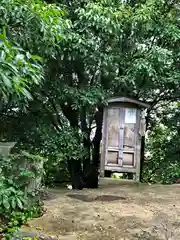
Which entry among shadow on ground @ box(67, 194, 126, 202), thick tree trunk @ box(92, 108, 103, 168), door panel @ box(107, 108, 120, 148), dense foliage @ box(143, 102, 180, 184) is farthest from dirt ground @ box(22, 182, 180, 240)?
thick tree trunk @ box(92, 108, 103, 168)

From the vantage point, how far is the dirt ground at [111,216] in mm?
3354

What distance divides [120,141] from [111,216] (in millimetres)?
2727

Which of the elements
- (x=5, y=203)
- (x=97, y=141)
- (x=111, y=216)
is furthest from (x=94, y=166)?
(x=5, y=203)

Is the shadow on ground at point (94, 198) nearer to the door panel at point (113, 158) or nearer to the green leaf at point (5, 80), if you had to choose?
the door panel at point (113, 158)

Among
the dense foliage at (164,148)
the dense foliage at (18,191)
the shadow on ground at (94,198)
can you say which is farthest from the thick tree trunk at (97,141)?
the dense foliage at (18,191)

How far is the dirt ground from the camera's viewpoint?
335 cm

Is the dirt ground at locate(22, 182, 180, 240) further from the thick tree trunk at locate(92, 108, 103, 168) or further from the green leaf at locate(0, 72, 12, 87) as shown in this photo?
the thick tree trunk at locate(92, 108, 103, 168)

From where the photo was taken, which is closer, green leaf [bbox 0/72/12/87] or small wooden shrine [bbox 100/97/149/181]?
green leaf [bbox 0/72/12/87]

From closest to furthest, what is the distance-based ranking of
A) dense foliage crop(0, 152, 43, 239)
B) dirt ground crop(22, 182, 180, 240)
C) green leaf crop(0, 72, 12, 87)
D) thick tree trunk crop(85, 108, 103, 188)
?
green leaf crop(0, 72, 12, 87)
dirt ground crop(22, 182, 180, 240)
dense foliage crop(0, 152, 43, 239)
thick tree trunk crop(85, 108, 103, 188)

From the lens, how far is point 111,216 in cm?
399

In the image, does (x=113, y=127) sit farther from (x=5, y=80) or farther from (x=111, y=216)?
(x=5, y=80)

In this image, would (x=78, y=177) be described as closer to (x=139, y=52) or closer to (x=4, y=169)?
(x=139, y=52)

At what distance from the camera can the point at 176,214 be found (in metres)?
4.20

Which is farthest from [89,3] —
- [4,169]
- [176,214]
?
[176,214]
